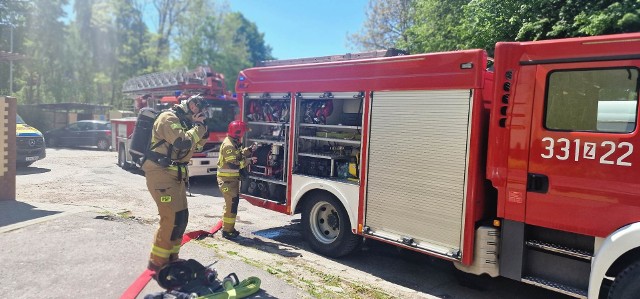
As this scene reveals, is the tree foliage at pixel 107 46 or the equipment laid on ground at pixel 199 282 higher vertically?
the tree foliage at pixel 107 46

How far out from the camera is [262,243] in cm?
661

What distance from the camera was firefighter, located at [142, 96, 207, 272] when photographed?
470 cm

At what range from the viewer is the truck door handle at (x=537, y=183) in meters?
3.98

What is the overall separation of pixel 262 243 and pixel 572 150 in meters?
4.21

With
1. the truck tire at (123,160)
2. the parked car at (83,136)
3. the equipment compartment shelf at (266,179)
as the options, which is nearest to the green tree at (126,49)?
the parked car at (83,136)

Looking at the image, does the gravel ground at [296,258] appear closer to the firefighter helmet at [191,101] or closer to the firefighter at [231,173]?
the firefighter at [231,173]

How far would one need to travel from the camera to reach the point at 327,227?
626 cm

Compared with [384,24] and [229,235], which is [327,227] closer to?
[229,235]

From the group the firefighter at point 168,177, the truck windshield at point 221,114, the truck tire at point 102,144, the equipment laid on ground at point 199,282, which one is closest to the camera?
the equipment laid on ground at point 199,282

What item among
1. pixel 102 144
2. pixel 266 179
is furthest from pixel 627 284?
pixel 102 144

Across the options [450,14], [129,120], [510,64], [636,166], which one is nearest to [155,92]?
[129,120]

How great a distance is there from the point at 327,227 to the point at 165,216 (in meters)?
2.29

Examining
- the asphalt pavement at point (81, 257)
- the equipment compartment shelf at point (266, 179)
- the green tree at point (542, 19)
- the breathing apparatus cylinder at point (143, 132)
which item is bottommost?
the asphalt pavement at point (81, 257)

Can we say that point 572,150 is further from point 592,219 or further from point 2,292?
point 2,292
